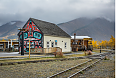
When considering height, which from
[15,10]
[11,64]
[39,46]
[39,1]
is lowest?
[11,64]

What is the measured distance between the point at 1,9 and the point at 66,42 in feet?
79.0

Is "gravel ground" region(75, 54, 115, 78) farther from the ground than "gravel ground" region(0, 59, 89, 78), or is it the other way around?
"gravel ground" region(0, 59, 89, 78)

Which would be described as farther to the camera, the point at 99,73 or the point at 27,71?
the point at 99,73

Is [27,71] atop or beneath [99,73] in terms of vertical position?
atop

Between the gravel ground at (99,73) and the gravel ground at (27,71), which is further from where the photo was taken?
the gravel ground at (99,73)

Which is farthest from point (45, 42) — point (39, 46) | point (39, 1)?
point (39, 1)

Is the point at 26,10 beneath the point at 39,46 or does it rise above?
above

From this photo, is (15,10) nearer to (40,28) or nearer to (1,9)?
(1,9)

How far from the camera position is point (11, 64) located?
12328 mm

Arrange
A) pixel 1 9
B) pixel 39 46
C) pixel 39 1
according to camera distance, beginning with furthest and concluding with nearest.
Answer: pixel 39 46 < pixel 39 1 < pixel 1 9

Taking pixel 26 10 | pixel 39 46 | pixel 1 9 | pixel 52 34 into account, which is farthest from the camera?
pixel 52 34

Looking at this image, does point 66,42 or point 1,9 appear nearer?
point 1,9

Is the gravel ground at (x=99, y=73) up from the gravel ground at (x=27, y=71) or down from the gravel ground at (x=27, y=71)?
down

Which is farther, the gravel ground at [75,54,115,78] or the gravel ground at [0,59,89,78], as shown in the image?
the gravel ground at [75,54,115,78]
